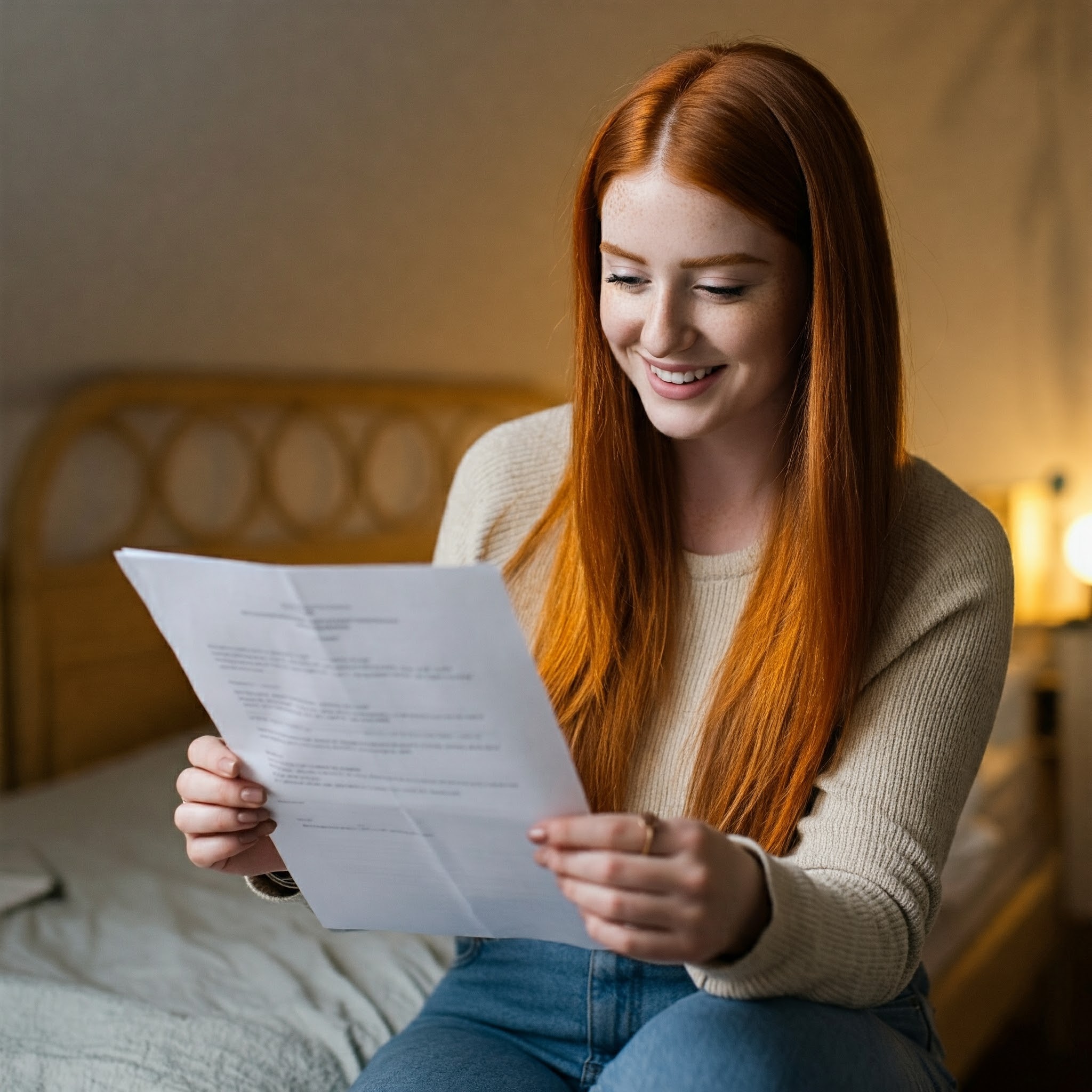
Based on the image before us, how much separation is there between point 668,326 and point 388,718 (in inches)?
13.3

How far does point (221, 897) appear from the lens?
1384 millimetres

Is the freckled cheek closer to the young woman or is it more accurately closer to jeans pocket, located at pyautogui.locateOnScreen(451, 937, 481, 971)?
the young woman

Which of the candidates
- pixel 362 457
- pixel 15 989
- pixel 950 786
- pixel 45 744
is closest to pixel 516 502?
pixel 950 786

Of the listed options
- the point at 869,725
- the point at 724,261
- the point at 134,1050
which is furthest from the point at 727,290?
the point at 134,1050

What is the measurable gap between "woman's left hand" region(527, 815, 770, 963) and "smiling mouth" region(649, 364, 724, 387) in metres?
0.35

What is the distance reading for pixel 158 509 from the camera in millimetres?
2059

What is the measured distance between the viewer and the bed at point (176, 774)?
1.05 m

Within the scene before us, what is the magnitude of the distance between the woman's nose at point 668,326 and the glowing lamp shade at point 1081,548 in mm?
1970

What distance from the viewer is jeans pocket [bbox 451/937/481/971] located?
37.3 inches

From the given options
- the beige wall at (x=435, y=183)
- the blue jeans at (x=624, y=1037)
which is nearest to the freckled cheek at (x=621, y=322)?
the blue jeans at (x=624, y=1037)

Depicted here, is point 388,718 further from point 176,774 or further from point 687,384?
point 176,774

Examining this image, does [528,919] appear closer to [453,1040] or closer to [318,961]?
[453,1040]

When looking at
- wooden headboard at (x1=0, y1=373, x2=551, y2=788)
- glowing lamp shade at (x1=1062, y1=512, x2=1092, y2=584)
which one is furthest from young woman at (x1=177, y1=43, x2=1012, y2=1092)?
glowing lamp shade at (x1=1062, y1=512, x2=1092, y2=584)

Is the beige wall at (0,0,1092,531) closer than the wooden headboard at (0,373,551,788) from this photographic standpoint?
Yes
